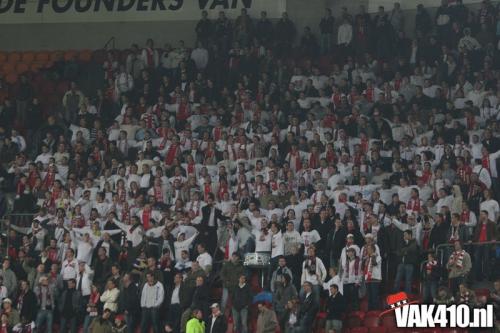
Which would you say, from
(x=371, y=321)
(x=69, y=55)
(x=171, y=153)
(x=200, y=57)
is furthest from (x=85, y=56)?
(x=371, y=321)

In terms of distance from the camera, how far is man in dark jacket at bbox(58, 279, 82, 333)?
974 inches

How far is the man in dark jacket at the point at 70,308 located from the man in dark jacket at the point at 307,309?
4272 millimetres

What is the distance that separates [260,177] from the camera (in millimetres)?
26469

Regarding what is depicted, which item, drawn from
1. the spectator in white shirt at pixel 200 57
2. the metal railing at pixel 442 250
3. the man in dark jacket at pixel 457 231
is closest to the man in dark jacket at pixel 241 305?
the metal railing at pixel 442 250

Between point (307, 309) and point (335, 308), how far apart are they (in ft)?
1.57

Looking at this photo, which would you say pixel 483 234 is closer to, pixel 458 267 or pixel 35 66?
pixel 458 267

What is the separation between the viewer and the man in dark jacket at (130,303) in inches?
957

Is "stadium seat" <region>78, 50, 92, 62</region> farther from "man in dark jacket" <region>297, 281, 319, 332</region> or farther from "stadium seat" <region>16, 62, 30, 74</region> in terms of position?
"man in dark jacket" <region>297, 281, 319, 332</region>

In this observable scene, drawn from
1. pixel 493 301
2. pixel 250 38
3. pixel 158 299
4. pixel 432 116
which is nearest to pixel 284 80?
pixel 250 38

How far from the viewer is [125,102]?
3133 cm

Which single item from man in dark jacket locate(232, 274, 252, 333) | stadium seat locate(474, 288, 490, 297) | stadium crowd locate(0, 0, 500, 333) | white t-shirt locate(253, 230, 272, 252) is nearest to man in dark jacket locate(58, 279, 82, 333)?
stadium crowd locate(0, 0, 500, 333)

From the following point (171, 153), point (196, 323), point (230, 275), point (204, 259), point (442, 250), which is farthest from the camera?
point (171, 153)

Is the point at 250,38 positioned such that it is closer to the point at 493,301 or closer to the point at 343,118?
the point at 343,118

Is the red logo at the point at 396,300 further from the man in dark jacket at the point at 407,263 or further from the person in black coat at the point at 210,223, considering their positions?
the person in black coat at the point at 210,223
